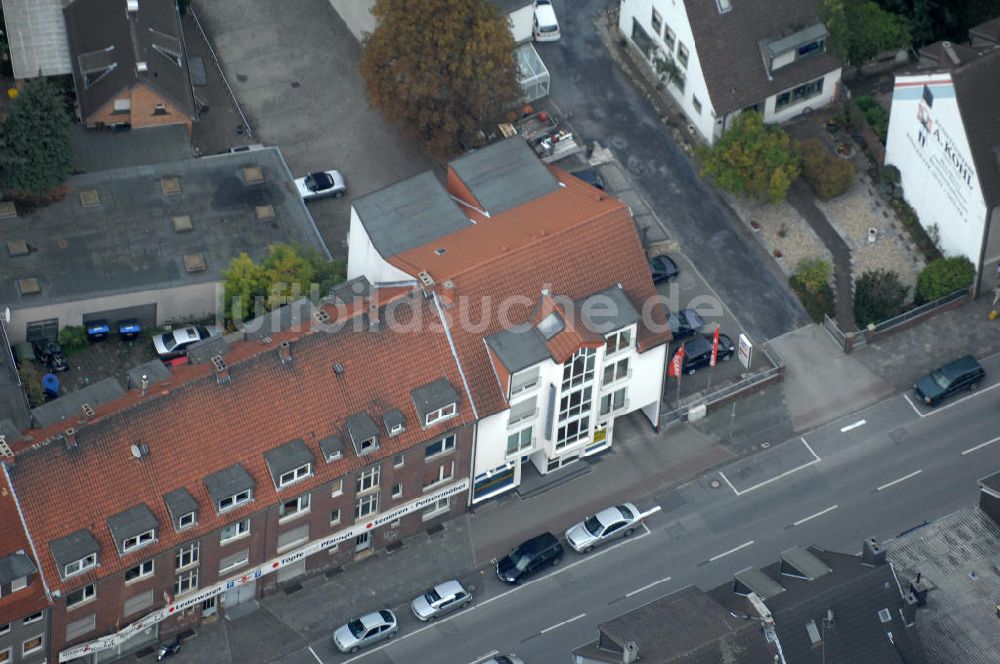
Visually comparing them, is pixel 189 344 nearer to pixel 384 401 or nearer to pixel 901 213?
pixel 384 401

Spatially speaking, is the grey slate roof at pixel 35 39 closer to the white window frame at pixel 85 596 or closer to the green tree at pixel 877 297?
the white window frame at pixel 85 596

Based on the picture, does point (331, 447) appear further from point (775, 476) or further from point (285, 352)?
point (775, 476)

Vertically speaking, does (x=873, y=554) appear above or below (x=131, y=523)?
below

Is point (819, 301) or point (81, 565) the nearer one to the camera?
point (81, 565)

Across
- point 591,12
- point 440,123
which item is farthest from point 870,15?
point 440,123

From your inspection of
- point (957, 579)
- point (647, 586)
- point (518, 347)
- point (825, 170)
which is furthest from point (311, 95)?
point (957, 579)

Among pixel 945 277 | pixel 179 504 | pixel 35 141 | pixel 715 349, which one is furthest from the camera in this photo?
pixel 945 277

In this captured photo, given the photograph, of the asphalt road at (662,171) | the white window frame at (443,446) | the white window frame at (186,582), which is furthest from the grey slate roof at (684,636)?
the asphalt road at (662,171)
